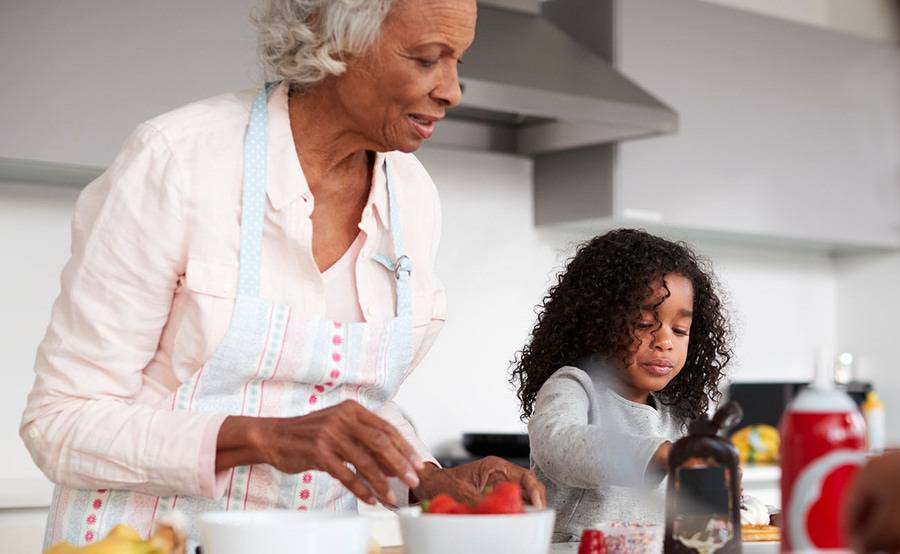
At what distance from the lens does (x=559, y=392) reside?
64.1 inches

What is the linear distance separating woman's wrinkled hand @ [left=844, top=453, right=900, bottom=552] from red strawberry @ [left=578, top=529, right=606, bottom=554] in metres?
0.41

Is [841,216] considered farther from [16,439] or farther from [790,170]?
[16,439]

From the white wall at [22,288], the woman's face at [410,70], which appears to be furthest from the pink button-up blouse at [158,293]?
the white wall at [22,288]

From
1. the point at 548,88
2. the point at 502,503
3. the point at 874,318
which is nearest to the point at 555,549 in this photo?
the point at 502,503

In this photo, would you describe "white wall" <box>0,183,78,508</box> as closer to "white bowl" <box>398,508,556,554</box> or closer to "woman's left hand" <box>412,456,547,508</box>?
"woman's left hand" <box>412,456,547,508</box>

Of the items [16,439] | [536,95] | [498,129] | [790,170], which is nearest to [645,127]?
[536,95]

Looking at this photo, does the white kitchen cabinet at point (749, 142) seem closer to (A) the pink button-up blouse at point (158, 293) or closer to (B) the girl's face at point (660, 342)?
(B) the girl's face at point (660, 342)

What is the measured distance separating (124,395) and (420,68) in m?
0.48

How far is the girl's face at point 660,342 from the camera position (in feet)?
5.69

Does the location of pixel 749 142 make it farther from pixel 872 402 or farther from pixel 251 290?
pixel 251 290

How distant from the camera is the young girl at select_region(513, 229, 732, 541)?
1.57 m

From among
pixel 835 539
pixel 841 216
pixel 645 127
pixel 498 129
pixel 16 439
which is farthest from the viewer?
pixel 841 216

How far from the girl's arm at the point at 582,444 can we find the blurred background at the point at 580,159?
884 millimetres

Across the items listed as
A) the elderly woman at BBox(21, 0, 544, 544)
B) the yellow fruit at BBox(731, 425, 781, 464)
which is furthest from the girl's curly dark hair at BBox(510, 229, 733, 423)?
the yellow fruit at BBox(731, 425, 781, 464)
